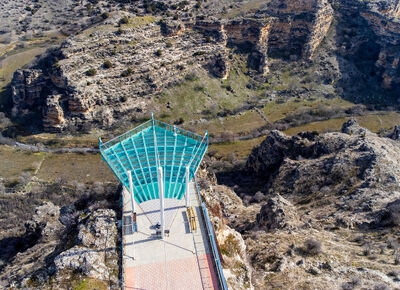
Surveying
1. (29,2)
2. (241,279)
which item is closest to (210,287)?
(241,279)

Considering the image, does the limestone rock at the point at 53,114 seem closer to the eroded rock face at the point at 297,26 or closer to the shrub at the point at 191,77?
the shrub at the point at 191,77

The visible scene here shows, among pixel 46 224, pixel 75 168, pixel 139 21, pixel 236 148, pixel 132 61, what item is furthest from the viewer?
pixel 139 21

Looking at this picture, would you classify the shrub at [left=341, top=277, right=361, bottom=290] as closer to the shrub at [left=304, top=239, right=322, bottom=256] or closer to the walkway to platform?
the shrub at [left=304, top=239, right=322, bottom=256]

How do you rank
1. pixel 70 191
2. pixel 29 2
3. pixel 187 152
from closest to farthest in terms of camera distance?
pixel 187 152, pixel 70 191, pixel 29 2

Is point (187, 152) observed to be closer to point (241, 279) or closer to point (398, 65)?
point (241, 279)

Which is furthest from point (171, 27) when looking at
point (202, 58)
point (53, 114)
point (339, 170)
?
point (339, 170)

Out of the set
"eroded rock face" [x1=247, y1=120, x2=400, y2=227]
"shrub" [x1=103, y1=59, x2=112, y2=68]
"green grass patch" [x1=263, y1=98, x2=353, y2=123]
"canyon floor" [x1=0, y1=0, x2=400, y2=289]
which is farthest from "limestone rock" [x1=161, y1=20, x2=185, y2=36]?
"eroded rock face" [x1=247, y1=120, x2=400, y2=227]

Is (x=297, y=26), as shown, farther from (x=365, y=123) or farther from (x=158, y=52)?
(x=158, y=52)
